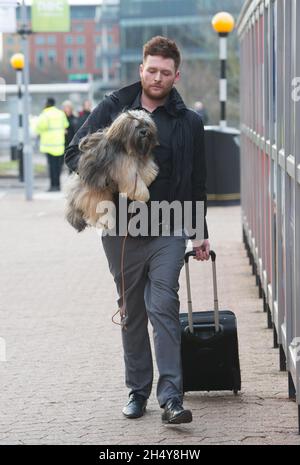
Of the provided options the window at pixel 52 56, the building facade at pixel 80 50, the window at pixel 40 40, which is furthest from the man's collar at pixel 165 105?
the window at pixel 40 40

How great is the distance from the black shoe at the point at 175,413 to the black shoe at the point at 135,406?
254 millimetres

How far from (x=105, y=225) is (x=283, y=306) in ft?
4.57

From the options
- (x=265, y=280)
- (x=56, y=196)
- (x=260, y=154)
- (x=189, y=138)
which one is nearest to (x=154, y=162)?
(x=189, y=138)

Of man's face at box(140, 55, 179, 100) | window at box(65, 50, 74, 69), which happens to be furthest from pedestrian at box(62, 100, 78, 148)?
window at box(65, 50, 74, 69)

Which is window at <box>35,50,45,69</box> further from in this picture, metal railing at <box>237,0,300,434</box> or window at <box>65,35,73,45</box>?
metal railing at <box>237,0,300,434</box>

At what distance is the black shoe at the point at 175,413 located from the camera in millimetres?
6125

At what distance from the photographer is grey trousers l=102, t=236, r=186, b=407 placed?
20.5ft

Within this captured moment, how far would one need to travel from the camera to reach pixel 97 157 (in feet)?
20.1

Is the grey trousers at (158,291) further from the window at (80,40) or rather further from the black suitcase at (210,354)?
the window at (80,40)

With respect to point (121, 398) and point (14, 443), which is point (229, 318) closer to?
point (121, 398)

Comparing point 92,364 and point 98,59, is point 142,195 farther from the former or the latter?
point 98,59

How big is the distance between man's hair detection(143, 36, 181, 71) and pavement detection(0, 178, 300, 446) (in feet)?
5.61

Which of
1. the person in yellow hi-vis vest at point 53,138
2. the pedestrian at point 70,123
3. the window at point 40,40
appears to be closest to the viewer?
the person in yellow hi-vis vest at point 53,138

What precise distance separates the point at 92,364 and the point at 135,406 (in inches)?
66.0
